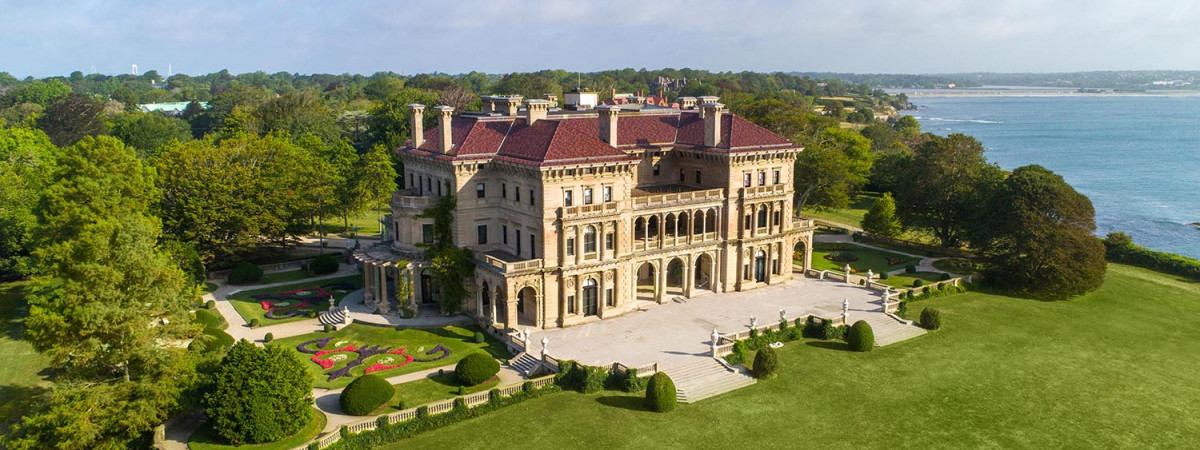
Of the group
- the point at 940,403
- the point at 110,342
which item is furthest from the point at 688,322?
the point at 110,342

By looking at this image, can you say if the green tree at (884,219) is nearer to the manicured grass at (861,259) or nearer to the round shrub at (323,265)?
the manicured grass at (861,259)

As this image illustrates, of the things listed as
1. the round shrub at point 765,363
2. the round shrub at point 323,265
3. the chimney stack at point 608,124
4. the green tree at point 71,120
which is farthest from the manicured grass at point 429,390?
the green tree at point 71,120

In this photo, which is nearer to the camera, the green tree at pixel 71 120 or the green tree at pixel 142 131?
the green tree at pixel 71 120

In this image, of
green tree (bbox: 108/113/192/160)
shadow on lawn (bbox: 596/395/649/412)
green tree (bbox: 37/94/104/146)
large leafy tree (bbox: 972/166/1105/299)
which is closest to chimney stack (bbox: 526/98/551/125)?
shadow on lawn (bbox: 596/395/649/412)

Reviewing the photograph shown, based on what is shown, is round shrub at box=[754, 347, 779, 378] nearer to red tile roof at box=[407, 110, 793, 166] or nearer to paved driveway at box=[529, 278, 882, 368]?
paved driveway at box=[529, 278, 882, 368]

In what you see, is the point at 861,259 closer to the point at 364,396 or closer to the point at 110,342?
the point at 364,396

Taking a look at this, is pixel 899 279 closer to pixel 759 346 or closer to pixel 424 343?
pixel 759 346
